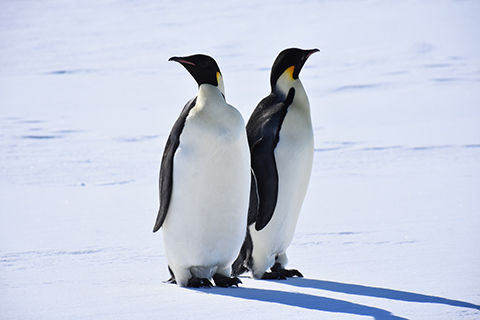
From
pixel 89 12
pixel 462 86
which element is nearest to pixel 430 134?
pixel 462 86

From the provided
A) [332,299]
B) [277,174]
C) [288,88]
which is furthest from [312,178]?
[332,299]

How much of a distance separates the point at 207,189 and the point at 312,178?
3149 mm

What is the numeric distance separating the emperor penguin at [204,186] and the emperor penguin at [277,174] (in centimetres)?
Answer: 23

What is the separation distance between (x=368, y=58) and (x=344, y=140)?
302 inches

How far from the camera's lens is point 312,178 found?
609 centimetres

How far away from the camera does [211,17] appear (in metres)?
23.4

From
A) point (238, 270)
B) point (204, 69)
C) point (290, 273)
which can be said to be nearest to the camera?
point (204, 69)

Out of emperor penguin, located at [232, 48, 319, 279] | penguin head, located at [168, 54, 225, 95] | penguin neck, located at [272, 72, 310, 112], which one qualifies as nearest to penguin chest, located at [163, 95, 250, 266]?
penguin head, located at [168, 54, 225, 95]

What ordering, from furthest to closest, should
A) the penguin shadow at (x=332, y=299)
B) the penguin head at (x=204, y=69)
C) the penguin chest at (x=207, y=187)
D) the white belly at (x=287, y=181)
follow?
the white belly at (x=287, y=181)
the penguin head at (x=204, y=69)
the penguin chest at (x=207, y=187)
the penguin shadow at (x=332, y=299)

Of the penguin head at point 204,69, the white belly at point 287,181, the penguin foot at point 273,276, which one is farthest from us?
the white belly at point 287,181

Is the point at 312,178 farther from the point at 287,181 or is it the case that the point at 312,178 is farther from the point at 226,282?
the point at 226,282

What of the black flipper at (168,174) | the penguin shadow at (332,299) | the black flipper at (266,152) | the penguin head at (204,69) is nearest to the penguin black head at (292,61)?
the black flipper at (266,152)

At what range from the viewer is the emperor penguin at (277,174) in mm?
3367

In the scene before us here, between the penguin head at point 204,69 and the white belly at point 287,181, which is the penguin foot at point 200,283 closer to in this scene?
the white belly at point 287,181
